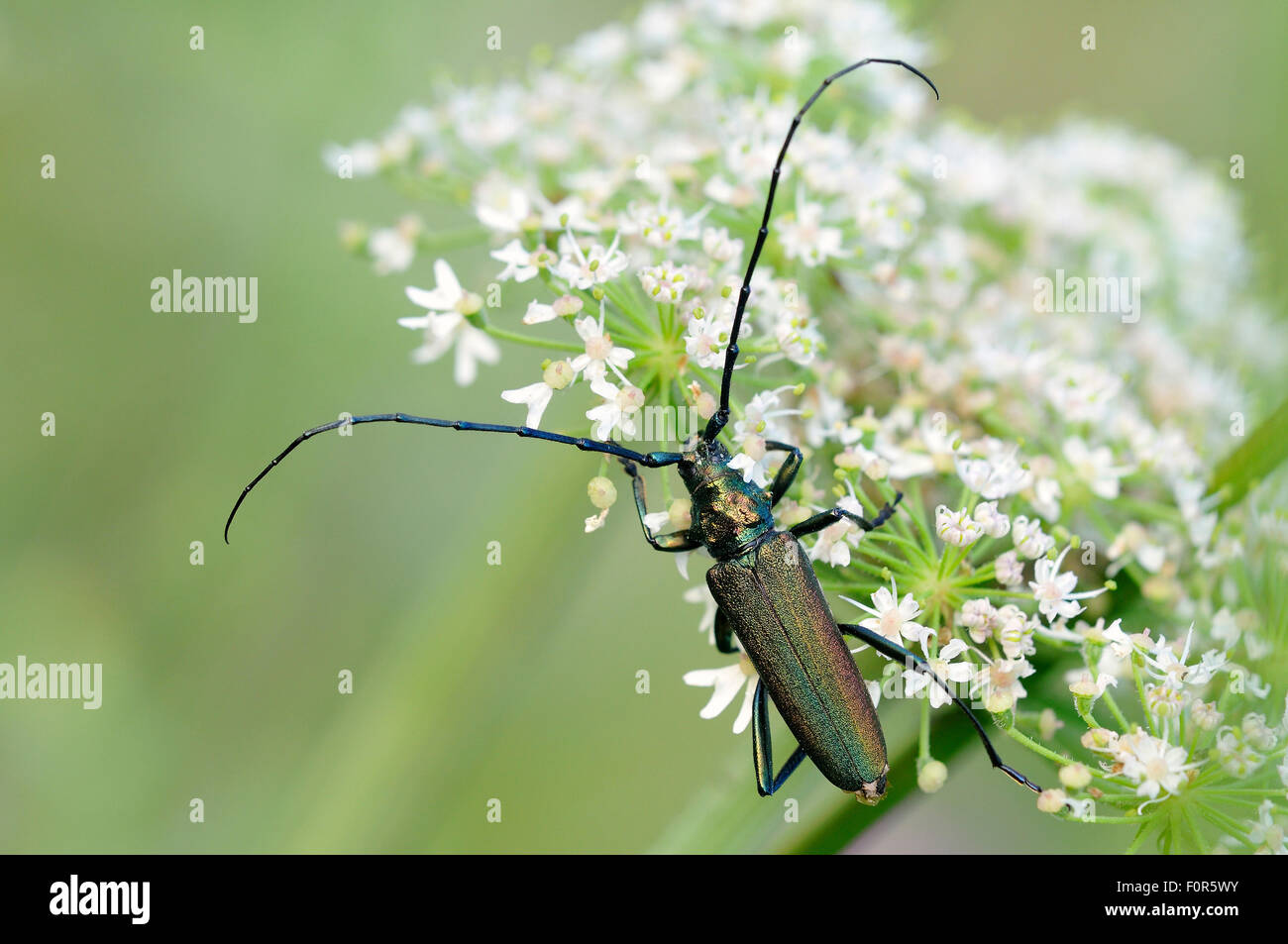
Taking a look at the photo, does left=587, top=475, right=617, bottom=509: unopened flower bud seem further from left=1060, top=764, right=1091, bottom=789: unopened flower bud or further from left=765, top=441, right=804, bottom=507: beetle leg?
left=1060, top=764, right=1091, bottom=789: unopened flower bud

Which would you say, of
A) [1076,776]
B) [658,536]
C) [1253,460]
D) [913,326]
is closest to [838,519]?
[658,536]

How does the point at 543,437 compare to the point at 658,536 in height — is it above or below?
above

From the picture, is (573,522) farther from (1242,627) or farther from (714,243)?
(1242,627)

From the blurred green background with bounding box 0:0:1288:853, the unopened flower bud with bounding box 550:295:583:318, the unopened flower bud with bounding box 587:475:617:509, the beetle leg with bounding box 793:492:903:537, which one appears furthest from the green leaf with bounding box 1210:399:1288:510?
the blurred green background with bounding box 0:0:1288:853

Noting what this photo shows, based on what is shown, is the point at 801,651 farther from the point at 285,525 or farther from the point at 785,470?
the point at 285,525

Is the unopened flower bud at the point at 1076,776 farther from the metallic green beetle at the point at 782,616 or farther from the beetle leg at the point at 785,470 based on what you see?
the beetle leg at the point at 785,470

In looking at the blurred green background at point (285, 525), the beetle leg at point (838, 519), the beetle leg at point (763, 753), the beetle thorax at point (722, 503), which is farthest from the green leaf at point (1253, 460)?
the blurred green background at point (285, 525)

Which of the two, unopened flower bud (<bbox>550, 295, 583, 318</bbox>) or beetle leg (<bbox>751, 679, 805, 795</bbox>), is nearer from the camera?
unopened flower bud (<bbox>550, 295, 583, 318</bbox>)
